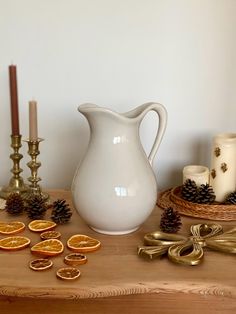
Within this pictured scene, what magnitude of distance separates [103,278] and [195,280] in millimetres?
120

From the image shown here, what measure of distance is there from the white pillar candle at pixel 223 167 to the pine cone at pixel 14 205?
0.35 metres

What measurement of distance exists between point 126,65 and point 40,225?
37 cm

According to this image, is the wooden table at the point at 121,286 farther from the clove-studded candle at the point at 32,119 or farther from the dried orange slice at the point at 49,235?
the clove-studded candle at the point at 32,119

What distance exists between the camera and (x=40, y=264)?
0.65m

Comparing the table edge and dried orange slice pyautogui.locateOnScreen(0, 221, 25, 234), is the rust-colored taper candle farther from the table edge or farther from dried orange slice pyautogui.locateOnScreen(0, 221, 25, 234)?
the table edge

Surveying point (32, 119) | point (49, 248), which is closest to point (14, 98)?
point (32, 119)

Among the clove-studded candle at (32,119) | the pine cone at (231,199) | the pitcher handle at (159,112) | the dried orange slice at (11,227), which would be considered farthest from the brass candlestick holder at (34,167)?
the pine cone at (231,199)

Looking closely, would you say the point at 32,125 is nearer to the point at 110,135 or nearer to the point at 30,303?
the point at 110,135

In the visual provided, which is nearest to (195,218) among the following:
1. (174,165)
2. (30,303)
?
(174,165)

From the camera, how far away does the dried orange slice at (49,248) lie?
26.8 inches

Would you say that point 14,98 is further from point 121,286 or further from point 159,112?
point 121,286

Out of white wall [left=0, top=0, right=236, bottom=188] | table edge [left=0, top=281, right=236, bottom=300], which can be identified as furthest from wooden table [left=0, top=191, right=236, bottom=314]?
white wall [left=0, top=0, right=236, bottom=188]

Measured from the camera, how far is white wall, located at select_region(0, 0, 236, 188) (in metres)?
0.92

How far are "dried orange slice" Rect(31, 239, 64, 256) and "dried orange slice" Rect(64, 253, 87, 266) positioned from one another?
0.02m
